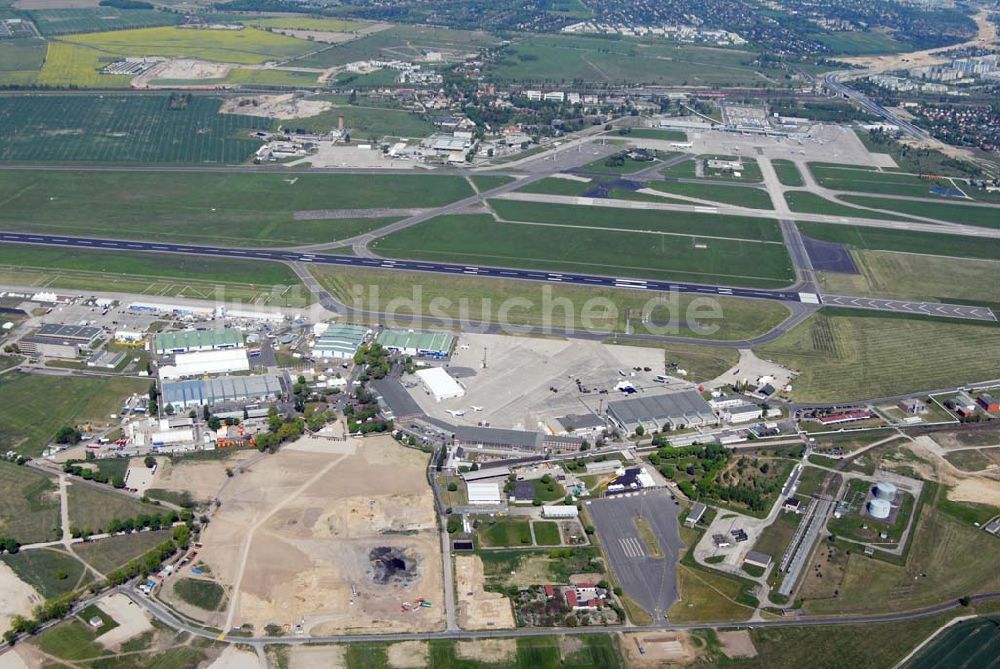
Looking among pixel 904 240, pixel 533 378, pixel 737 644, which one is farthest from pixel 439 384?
pixel 904 240

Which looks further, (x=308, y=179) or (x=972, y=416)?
(x=308, y=179)

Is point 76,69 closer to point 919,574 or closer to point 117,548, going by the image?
point 117,548

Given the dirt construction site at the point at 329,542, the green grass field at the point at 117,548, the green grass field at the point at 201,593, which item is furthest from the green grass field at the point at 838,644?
the green grass field at the point at 117,548

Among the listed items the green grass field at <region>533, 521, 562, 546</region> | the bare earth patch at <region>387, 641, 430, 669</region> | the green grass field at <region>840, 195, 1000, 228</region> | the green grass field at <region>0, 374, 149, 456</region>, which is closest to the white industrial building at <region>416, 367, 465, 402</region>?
the green grass field at <region>533, 521, 562, 546</region>

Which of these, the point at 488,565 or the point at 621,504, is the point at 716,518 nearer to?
the point at 621,504

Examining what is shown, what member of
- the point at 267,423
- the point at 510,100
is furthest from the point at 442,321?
the point at 510,100

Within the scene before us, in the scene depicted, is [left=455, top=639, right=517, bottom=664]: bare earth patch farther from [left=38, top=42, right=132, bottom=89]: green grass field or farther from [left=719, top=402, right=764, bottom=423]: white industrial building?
[left=38, top=42, right=132, bottom=89]: green grass field

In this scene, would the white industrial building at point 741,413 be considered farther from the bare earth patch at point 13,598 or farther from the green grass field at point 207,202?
the green grass field at point 207,202
